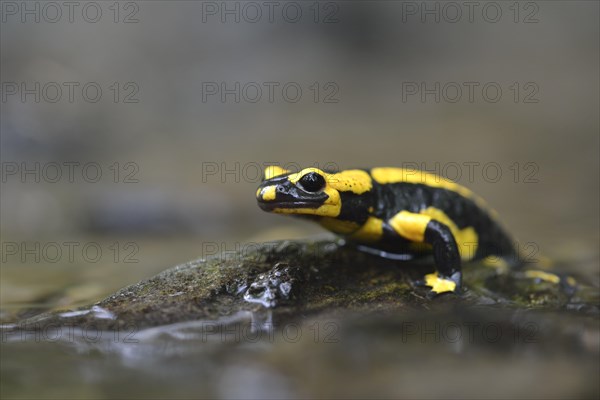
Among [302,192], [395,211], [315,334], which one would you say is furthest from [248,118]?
[315,334]

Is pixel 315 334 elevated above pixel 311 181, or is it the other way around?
pixel 311 181

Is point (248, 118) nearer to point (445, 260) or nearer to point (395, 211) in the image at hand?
point (395, 211)

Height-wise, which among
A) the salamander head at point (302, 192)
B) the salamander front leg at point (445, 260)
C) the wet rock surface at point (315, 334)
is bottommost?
the wet rock surface at point (315, 334)

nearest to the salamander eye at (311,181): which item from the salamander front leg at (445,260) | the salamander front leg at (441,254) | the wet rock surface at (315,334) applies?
the wet rock surface at (315,334)

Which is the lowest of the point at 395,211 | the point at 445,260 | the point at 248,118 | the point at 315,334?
the point at 315,334

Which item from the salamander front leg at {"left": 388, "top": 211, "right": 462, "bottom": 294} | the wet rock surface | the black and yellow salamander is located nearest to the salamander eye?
the black and yellow salamander

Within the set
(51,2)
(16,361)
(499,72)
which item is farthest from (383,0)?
(16,361)

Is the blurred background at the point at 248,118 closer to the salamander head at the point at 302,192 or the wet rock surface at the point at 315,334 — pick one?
the wet rock surface at the point at 315,334
